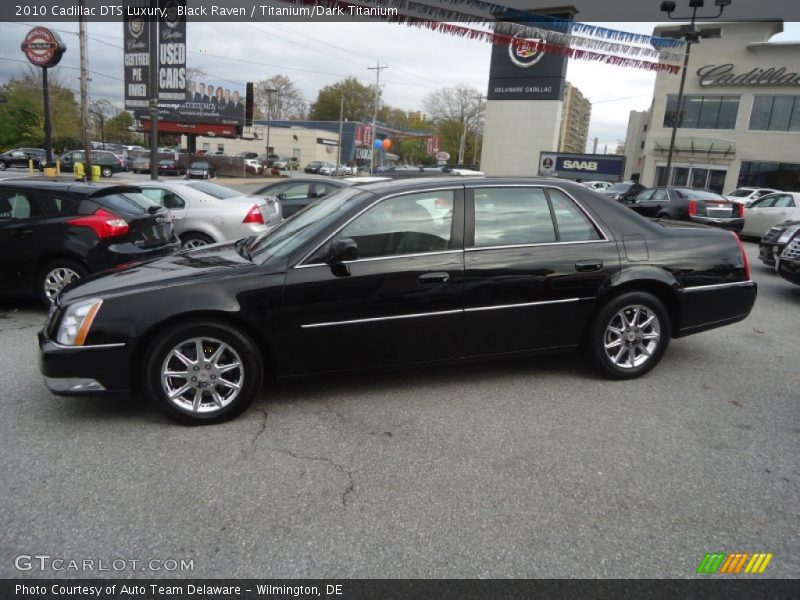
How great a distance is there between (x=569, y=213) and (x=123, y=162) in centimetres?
4671

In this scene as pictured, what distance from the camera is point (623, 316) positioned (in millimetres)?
4430

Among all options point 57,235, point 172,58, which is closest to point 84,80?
point 172,58

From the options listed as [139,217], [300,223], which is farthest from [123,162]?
[300,223]

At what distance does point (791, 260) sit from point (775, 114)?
115 ft

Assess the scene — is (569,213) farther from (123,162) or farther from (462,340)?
(123,162)

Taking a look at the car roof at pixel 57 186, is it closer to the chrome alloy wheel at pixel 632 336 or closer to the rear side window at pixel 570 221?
the rear side window at pixel 570 221

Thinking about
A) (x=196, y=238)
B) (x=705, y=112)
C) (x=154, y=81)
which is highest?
(x=705, y=112)

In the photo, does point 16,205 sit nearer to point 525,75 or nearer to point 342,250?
point 342,250

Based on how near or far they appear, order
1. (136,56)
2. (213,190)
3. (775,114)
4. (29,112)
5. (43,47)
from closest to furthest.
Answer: (213,190) → (43,47) → (136,56) → (775,114) → (29,112)

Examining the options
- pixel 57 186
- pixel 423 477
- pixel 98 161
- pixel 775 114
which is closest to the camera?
pixel 423 477

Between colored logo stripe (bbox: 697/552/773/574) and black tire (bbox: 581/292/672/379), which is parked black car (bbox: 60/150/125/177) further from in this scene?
colored logo stripe (bbox: 697/552/773/574)

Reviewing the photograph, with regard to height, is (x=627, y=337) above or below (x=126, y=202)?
below

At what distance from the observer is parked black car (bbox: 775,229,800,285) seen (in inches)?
298

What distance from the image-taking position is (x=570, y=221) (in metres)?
4.39
